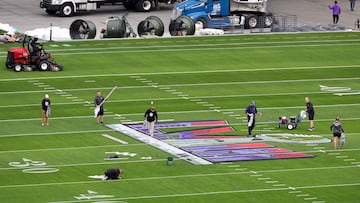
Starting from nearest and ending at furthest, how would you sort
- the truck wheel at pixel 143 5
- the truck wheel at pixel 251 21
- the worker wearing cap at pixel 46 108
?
the worker wearing cap at pixel 46 108
the truck wheel at pixel 251 21
the truck wheel at pixel 143 5

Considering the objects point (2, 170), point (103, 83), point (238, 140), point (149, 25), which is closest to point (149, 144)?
point (238, 140)

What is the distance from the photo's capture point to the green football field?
47.8m

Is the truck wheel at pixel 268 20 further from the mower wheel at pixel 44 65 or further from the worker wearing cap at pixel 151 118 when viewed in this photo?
the worker wearing cap at pixel 151 118

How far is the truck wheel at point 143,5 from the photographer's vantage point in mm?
90438

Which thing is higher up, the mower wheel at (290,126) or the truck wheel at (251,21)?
the truck wheel at (251,21)

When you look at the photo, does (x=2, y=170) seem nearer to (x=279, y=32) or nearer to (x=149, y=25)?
(x=149, y=25)

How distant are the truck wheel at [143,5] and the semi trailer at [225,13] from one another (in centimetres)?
558

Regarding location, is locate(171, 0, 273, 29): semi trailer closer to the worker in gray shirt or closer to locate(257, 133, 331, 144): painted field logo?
locate(257, 133, 331, 144): painted field logo

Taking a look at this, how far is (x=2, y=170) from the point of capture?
164ft

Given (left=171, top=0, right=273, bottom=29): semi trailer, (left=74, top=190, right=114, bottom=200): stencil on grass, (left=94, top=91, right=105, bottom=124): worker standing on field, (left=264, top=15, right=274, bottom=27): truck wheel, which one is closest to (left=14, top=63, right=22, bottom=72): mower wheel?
(left=94, top=91, right=105, bottom=124): worker standing on field

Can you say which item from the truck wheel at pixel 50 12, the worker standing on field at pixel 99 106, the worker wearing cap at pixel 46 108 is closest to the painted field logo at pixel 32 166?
the worker wearing cap at pixel 46 108

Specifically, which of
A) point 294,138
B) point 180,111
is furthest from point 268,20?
point 294,138

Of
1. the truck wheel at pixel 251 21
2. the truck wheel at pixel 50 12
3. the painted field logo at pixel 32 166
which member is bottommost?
the painted field logo at pixel 32 166

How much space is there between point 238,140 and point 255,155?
8.34 ft
